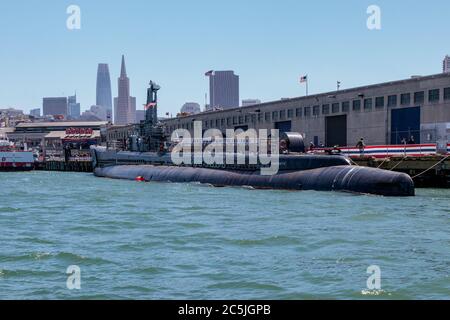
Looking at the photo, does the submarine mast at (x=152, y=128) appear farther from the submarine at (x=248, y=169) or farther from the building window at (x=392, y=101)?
the building window at (x=392, y=101)

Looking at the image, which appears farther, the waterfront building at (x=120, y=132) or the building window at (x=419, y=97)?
the waterfront building at (x=120, y=132)

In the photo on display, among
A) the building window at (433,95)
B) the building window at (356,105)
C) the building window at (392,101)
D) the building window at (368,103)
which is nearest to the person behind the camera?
the building window at (433,95)

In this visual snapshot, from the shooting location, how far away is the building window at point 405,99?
6751 centimetres

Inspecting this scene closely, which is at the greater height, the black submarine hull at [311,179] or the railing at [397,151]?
the railing at [397,151]

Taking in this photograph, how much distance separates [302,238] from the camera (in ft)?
79.9

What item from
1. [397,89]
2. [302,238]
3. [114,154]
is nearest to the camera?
[302,238]

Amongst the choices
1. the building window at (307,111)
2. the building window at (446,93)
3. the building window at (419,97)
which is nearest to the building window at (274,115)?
the building window at (307,111)

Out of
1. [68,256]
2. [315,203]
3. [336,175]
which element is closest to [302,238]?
[68,256]

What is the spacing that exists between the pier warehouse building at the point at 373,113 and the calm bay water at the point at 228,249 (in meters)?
29.5

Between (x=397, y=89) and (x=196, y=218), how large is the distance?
147ft

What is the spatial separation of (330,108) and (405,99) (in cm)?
1354

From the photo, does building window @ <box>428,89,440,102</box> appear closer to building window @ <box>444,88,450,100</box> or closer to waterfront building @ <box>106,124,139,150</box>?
building window @ <box>444,88,450,100</box>

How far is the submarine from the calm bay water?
5.30 meters

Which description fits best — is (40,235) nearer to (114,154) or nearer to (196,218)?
(196,218)
